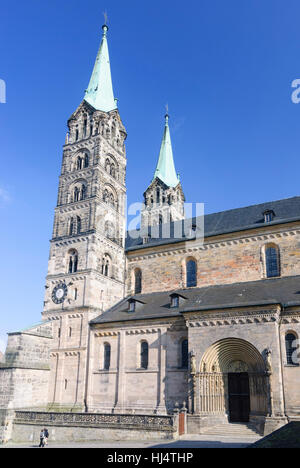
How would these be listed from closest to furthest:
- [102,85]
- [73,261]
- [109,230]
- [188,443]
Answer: [188,443], [73,261], [109,230], [102,85]

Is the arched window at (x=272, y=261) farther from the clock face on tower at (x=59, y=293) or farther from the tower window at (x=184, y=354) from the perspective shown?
the clock face on tower at (x=59, y=293)

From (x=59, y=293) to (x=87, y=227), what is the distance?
5467mm

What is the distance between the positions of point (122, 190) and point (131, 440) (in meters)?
21.4

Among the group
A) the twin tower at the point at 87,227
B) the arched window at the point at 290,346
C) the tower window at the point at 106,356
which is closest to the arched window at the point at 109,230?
the twin tower at the point at 87,227

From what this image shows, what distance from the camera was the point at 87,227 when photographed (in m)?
31.2

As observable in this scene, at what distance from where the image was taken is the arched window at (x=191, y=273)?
29.3 meters

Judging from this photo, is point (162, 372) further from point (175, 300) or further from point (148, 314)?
point (175, 300)

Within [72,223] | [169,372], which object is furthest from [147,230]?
[169,372]

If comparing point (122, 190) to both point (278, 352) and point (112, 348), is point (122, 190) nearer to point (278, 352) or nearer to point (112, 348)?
point (112, 348)

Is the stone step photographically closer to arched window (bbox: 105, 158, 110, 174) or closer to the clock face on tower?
the clock face on tower

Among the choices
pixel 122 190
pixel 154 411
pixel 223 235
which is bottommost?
pixel 154 411

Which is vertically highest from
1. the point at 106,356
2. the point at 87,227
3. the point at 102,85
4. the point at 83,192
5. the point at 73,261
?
the point at 102,85

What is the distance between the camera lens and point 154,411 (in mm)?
23828

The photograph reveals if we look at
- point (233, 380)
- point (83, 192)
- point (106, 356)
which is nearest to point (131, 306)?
point (106, 356)
